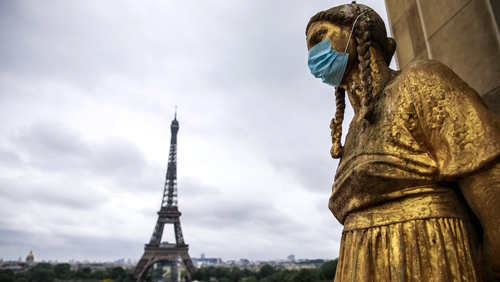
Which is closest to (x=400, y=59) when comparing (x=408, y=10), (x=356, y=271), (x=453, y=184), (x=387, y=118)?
(x=408, y=10)

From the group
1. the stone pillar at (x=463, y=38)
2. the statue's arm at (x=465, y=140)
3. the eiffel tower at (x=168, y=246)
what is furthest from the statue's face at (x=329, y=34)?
the eiffel tower at (x=168, y=246)

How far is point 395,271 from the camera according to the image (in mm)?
1559

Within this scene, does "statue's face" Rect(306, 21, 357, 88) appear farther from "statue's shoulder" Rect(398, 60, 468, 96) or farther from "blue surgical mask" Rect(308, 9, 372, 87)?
"statue's shoulder" Rect(398, 60, 468, 96)

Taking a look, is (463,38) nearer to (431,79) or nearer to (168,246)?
(431,79)

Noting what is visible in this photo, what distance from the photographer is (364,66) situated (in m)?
2.03

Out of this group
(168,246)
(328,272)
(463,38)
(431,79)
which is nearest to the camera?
(431,79)

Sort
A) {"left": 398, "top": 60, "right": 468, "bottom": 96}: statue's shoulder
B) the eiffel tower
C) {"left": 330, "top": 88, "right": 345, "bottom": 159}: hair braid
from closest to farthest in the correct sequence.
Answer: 1. {"left": 398, "top": 60, "right": 468, "bottom": 96}: statue's shoulder
2. {"left": 330, "top": 88, "right": 345, "bottom": 159}: hair braid
3. the eiffel tower

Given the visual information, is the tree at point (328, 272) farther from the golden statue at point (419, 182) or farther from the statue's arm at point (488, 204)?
the statue's arm at point (488, 204)

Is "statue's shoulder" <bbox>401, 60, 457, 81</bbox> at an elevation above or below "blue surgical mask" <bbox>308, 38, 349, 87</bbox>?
below

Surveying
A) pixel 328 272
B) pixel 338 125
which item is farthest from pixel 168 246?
pixel 338 125

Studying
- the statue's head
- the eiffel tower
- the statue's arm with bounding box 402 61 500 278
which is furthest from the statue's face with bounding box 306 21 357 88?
the eiffel tower

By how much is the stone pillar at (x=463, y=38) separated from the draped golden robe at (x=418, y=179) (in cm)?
96

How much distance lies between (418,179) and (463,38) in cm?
163

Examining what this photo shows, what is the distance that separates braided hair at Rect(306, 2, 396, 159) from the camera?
200cm
